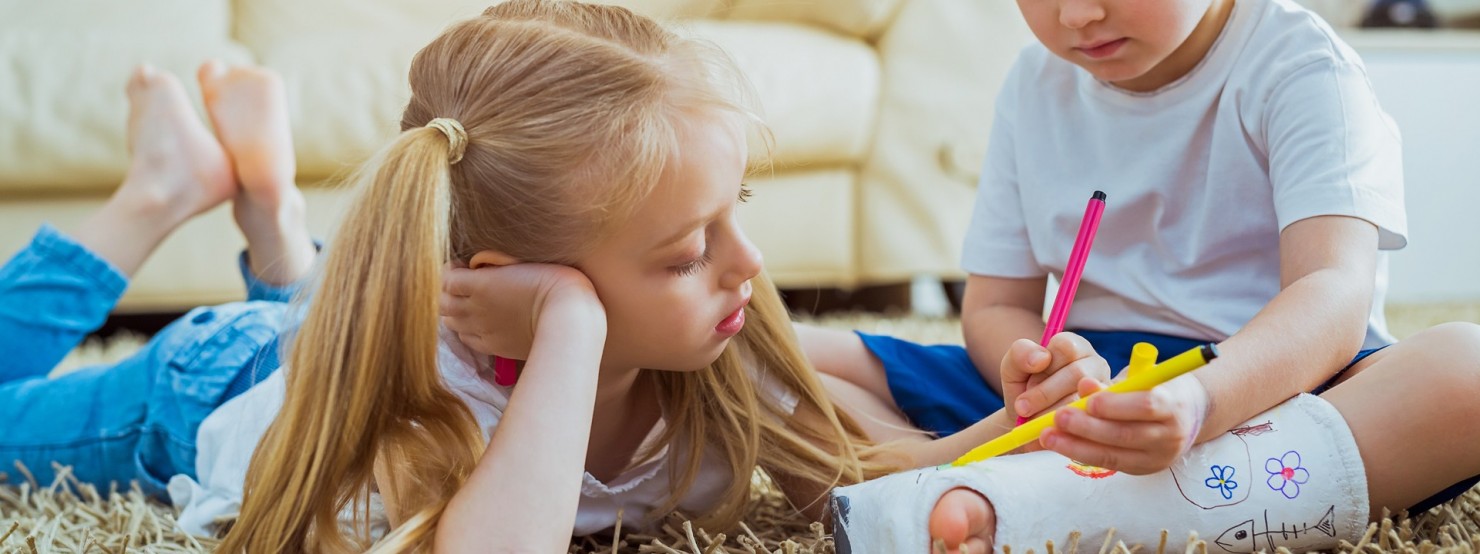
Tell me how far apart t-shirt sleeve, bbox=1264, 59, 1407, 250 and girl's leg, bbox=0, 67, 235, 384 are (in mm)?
879

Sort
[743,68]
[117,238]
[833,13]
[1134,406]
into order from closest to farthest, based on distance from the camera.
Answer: [1134,406] → [117,238] → [743,68] → [833,13]

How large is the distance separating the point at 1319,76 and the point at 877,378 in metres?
0.37

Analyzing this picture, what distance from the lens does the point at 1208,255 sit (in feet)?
2.95

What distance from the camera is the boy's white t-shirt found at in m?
0.79

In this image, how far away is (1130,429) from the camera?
59 centimetres

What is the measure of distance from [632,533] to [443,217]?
27 cm

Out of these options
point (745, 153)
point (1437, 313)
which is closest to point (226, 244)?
point (745, 153)

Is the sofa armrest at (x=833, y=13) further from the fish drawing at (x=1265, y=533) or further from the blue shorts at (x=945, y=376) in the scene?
the fish drawing at (x=1265, y=533)

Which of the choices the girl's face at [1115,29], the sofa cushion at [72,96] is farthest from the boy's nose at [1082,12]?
the sofa cushion at [72,96]

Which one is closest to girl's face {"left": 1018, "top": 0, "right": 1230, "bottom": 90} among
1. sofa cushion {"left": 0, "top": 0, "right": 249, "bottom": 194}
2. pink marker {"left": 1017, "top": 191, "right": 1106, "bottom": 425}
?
pink marker {"left": 1017, "top": 191, "right": 1106, "bottom": 425}

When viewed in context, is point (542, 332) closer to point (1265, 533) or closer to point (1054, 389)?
point (1054, 389)

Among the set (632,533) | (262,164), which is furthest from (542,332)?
(262,164)

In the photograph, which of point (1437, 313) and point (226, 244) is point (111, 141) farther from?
point (1437, 313)

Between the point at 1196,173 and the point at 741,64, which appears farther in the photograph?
the point at 741,64
